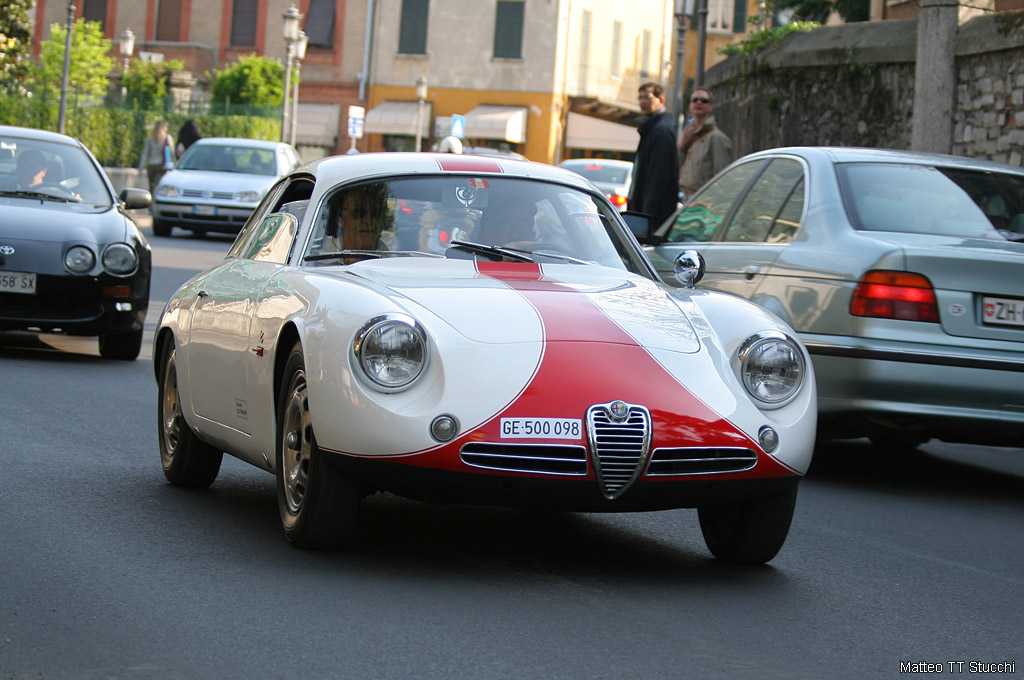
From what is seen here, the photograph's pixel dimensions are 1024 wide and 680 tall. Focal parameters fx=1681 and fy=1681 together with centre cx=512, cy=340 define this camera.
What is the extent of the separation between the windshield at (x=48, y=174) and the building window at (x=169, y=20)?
52467 mm

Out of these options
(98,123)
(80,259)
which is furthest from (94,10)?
(80,259)

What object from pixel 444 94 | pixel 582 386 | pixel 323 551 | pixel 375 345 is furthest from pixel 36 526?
pixel 444 94

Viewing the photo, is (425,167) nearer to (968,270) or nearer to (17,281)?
(968,270)

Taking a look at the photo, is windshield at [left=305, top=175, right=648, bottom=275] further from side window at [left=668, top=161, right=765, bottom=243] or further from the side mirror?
the side mirror

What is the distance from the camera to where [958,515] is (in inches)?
286

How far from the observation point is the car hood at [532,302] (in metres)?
5.27

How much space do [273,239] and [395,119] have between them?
5480 centimetres

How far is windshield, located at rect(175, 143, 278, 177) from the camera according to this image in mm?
26781

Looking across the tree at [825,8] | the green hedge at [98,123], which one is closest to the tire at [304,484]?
the tree at [825,8]

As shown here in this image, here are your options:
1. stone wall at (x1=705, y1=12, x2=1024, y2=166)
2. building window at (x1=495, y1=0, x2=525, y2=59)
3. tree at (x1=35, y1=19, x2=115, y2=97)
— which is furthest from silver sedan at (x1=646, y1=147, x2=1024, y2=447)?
building window at (x1=495, y1=0, x2=525, y2=59)

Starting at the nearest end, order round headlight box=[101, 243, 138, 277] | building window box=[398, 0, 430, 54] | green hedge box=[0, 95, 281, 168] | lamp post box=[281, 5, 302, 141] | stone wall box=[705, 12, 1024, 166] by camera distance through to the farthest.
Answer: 1. round headlight box=[101, 243, 138, 277]
2. stone wall box=[705, 12, 1024, 166]
3. lamp post box=[281, 5, 302, 141]
4. green hedge box=[0, 95, 281, 168]
5. building window box=[398, 0, 430, 54]

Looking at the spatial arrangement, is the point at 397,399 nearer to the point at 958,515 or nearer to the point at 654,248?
the point at 958,515

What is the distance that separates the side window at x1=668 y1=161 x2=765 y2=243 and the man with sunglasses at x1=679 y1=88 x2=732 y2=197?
391 cm

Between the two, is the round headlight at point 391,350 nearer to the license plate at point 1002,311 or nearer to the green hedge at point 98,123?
the license plate at point 1002,311
